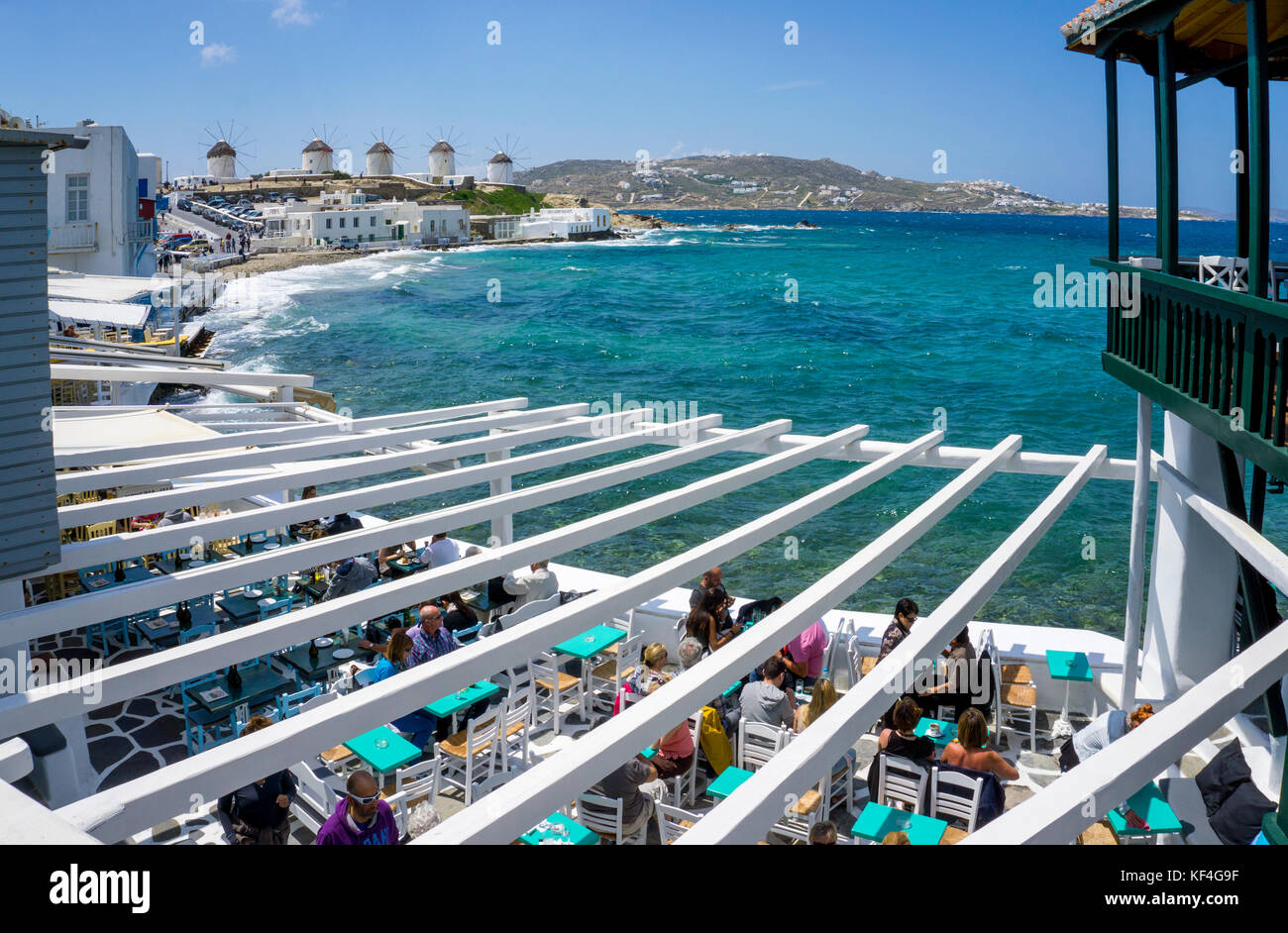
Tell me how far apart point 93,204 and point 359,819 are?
33214 millimetres

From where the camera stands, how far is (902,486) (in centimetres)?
2448

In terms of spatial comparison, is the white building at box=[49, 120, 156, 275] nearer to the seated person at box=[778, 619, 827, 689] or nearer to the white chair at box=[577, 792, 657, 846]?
the seated person at box=[778, 619, 827, 689]

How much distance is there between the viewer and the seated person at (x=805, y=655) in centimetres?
814

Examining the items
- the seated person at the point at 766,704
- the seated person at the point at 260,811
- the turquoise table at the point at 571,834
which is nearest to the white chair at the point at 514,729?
the turquoise table at the point at 571,834

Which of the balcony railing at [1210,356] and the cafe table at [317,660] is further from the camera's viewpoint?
the cafe table at [317,660]

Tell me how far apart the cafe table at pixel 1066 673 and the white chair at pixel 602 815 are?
12.3 feet

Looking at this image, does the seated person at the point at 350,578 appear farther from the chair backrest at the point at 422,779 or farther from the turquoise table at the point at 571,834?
the turquoise table at the point at 571,834

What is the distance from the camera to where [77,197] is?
3111 centimetres

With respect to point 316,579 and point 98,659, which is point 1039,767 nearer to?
point 316,579

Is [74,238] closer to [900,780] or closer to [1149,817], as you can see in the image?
[900,780]

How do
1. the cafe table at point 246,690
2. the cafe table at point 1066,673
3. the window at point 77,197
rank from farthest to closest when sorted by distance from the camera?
the window at point 77,197 < the cafe table at point 1066,673 < the cafe table at point 246,690

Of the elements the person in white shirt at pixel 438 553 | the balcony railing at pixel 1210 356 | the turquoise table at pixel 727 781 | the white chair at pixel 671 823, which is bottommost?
the white chair at pixel 671 823

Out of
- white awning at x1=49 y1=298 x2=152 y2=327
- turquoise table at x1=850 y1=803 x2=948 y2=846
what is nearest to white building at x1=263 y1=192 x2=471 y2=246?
white awning at x1=49 y1=298 x2=152 y2=327

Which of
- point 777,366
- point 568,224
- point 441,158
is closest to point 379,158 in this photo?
point 441,158
